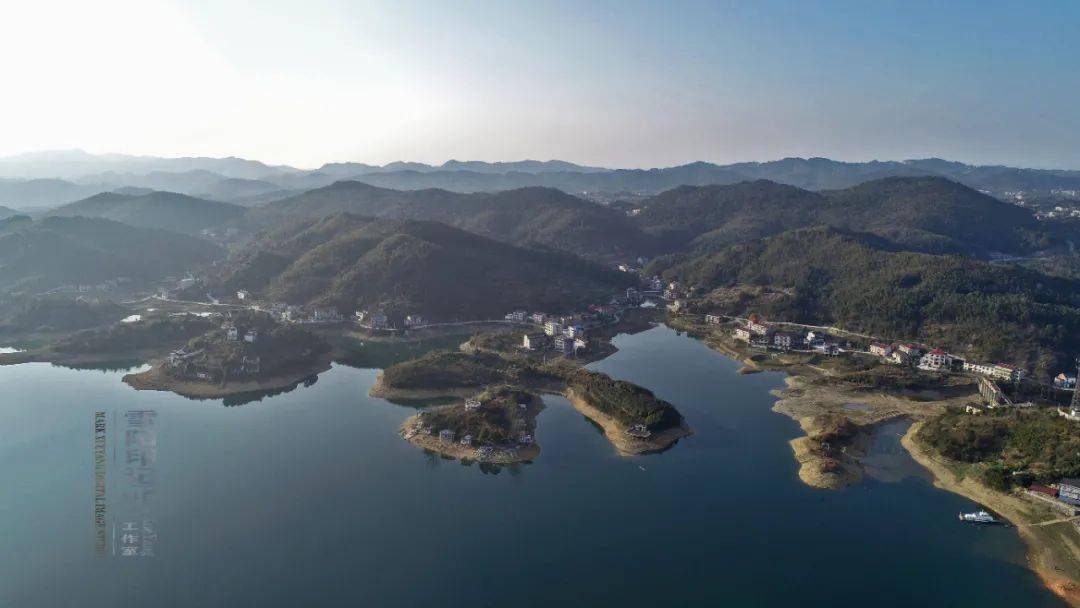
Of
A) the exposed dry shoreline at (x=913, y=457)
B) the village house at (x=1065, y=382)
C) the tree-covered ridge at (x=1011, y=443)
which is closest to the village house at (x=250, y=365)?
the exposed dry shoreline at (x=913, y=457)

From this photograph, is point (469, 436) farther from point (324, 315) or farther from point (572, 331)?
point (324, 315)

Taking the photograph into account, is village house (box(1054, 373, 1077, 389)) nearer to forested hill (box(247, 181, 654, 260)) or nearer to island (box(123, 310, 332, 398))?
island (box(123, 310, 332, 398))

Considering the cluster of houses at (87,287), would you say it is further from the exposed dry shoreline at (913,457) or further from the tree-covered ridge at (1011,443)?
the tree-covered ridge at (1011,443)

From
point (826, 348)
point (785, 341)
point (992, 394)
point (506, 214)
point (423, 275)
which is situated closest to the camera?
point (992, 394)

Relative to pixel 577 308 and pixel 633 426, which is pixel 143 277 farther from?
pixel 633 426

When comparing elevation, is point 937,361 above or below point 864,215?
below

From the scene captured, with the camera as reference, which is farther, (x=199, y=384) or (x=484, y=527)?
(x=199, y=384)

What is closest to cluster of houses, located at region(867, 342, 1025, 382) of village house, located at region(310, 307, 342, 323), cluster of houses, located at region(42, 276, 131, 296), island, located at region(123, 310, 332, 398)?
island, located at region(123, 310, 332, 398)

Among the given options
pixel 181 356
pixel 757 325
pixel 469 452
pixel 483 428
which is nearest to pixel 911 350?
pixel 757 325
